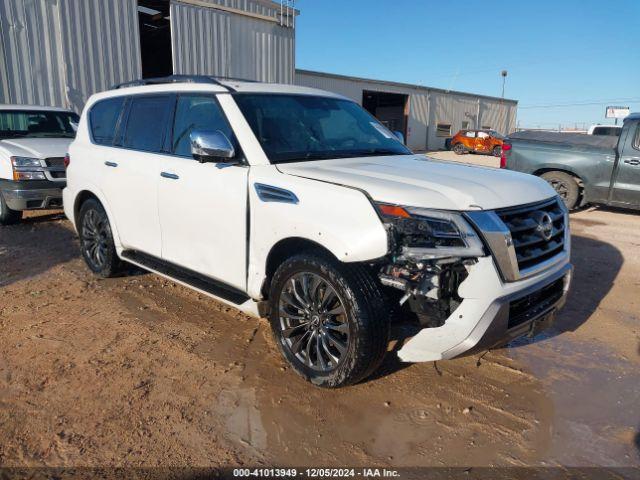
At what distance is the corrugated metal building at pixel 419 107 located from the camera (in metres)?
29.0


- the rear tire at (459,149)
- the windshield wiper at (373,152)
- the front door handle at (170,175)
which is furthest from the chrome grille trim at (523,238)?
the rear tire at (459,149)

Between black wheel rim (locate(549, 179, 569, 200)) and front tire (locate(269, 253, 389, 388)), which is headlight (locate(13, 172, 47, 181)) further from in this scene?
black wheel rim (locate(549, 179, 569, 200))

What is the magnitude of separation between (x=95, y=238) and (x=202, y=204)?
217 centimetres

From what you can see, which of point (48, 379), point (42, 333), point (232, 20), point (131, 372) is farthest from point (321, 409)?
point (232, 20)

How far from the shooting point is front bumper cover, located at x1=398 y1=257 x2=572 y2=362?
2.67 m

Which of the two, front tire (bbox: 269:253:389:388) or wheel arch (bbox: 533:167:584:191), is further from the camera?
wheel arch (bbox: 533:167:584:191)

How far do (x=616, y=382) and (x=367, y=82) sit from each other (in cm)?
2726

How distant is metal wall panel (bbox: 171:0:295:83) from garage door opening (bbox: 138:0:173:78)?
1.65 meters

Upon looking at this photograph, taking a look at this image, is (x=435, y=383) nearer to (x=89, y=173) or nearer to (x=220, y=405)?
(x=220, y=405)

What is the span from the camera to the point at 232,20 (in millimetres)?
15023

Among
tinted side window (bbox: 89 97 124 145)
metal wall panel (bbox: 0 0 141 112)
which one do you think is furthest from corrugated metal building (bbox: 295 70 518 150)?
tinted side window (bbox: 89 97 124 145)

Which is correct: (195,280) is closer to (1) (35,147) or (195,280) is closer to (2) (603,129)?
(1) (35,147)

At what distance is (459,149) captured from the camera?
29.5m

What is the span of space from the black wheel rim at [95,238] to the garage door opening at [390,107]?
27.2m
